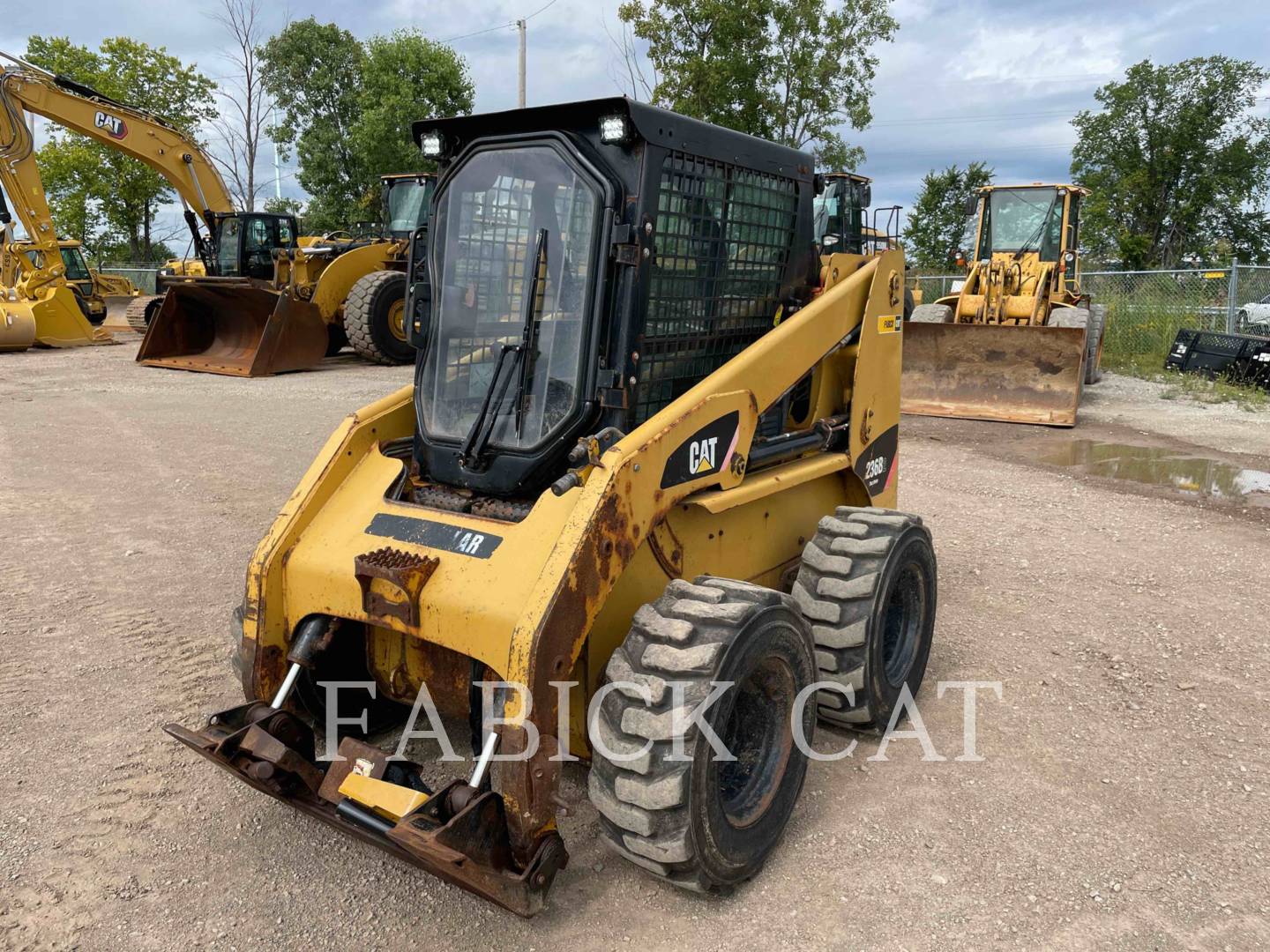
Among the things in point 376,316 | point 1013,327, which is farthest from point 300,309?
point 1013,327

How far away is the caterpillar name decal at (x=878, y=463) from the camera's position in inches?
170

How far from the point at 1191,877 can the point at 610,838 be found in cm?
175

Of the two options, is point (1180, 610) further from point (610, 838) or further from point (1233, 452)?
point (1233, 452)

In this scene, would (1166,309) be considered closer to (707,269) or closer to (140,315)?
(707,269)

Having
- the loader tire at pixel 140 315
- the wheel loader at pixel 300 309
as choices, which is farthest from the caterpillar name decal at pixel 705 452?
the loader tire at pixel 140 315

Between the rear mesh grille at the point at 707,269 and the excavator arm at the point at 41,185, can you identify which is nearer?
the rear mesh grille at the point at 707,269

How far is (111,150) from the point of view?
103ft

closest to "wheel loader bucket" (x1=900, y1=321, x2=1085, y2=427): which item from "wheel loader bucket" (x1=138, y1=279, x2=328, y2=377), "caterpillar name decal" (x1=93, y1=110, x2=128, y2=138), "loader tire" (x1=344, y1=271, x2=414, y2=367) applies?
"loader tire" (x1=344, y1=271, x2=414, y2=367)

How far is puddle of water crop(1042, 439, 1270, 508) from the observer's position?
7406mm

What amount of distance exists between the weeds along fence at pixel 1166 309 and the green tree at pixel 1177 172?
22.9m

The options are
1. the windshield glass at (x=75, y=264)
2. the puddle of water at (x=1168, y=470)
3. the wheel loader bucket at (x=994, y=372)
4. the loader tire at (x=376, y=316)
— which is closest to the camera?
the puddle of water at (x=1168, y=470)

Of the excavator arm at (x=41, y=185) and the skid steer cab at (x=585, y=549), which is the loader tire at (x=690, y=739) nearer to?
the skid steer cab at (x=585, y=549)

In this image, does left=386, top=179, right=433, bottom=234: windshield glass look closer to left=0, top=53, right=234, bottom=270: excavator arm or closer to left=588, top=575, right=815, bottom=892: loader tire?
left=0, top=53, right=234, bottom=270: excavator arm

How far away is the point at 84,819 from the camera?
3127mm
